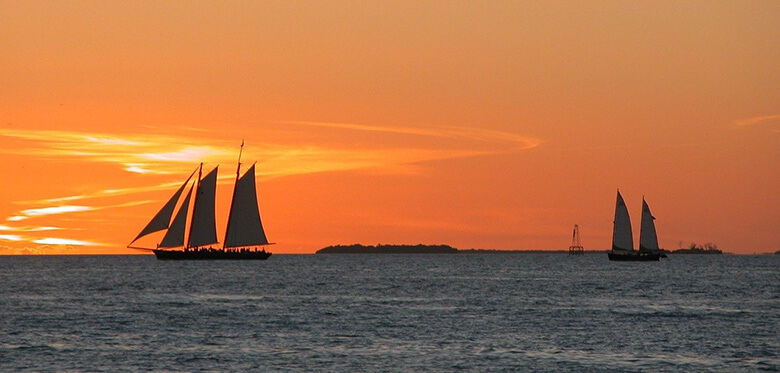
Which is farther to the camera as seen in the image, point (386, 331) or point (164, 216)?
point (164, 216)

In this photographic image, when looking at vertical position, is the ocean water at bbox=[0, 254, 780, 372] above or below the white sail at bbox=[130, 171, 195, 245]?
below

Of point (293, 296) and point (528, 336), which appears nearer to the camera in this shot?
point (528, 336)

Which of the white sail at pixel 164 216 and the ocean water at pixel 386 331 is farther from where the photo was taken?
the white sail at pixel 164 216

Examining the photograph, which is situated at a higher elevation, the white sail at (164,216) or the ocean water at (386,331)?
the white sail at (164,216)

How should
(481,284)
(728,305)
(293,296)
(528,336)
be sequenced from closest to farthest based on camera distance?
(528,336) < (728,305) < (293,296) < (481,284)

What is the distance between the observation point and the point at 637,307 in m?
87.4

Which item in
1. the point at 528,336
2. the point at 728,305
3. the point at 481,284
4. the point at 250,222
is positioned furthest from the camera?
the point at 250,222

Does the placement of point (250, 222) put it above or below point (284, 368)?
above

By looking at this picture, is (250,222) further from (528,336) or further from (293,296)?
(528,336)

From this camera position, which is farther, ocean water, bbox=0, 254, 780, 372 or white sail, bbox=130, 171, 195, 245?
Result: white sail, bbox=130, 171, 195, 245

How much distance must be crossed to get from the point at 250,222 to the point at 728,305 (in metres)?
121

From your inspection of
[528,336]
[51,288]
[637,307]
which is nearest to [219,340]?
[528,336]

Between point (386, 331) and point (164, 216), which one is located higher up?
point (164, 216)

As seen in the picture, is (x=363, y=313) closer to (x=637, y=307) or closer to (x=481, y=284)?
(x=637, y=307)
